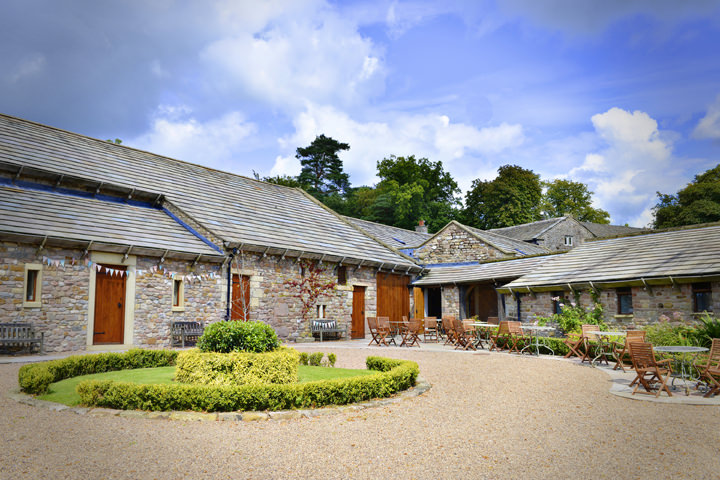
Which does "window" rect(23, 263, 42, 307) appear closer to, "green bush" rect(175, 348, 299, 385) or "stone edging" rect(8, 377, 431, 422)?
"stone edging" rect(8, 377, 431, 422)

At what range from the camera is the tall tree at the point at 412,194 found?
48.8 metres

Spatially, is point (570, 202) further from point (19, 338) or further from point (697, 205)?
point (19, 338)

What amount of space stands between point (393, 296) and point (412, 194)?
25.8 metres

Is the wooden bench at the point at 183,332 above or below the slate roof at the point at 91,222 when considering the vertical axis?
below

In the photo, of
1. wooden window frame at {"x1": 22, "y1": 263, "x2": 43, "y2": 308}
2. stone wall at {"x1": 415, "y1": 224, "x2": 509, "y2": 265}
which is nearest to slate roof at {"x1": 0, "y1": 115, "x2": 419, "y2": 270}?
stone wall at {"x1": 415, "y1": 224, "x2": 509, "y2": 265}

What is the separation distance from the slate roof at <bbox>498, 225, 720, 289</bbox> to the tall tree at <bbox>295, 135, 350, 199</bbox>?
1519 inches

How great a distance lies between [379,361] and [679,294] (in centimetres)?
1037

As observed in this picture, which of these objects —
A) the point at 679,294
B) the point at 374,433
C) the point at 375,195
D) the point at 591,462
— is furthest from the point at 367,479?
the point at 375,195

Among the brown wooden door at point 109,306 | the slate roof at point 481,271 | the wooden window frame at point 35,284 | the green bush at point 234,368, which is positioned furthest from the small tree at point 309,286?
the green bush at point 234,368

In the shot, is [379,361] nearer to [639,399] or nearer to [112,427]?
[639,399]

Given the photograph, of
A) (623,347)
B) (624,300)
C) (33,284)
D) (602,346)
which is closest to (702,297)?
(624,300)

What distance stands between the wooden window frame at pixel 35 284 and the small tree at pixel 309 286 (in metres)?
8.24

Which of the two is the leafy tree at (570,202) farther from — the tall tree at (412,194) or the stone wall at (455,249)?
the stone wall at (455,249)

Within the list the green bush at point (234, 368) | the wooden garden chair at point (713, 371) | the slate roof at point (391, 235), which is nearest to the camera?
the green bush at point (234, 368)
